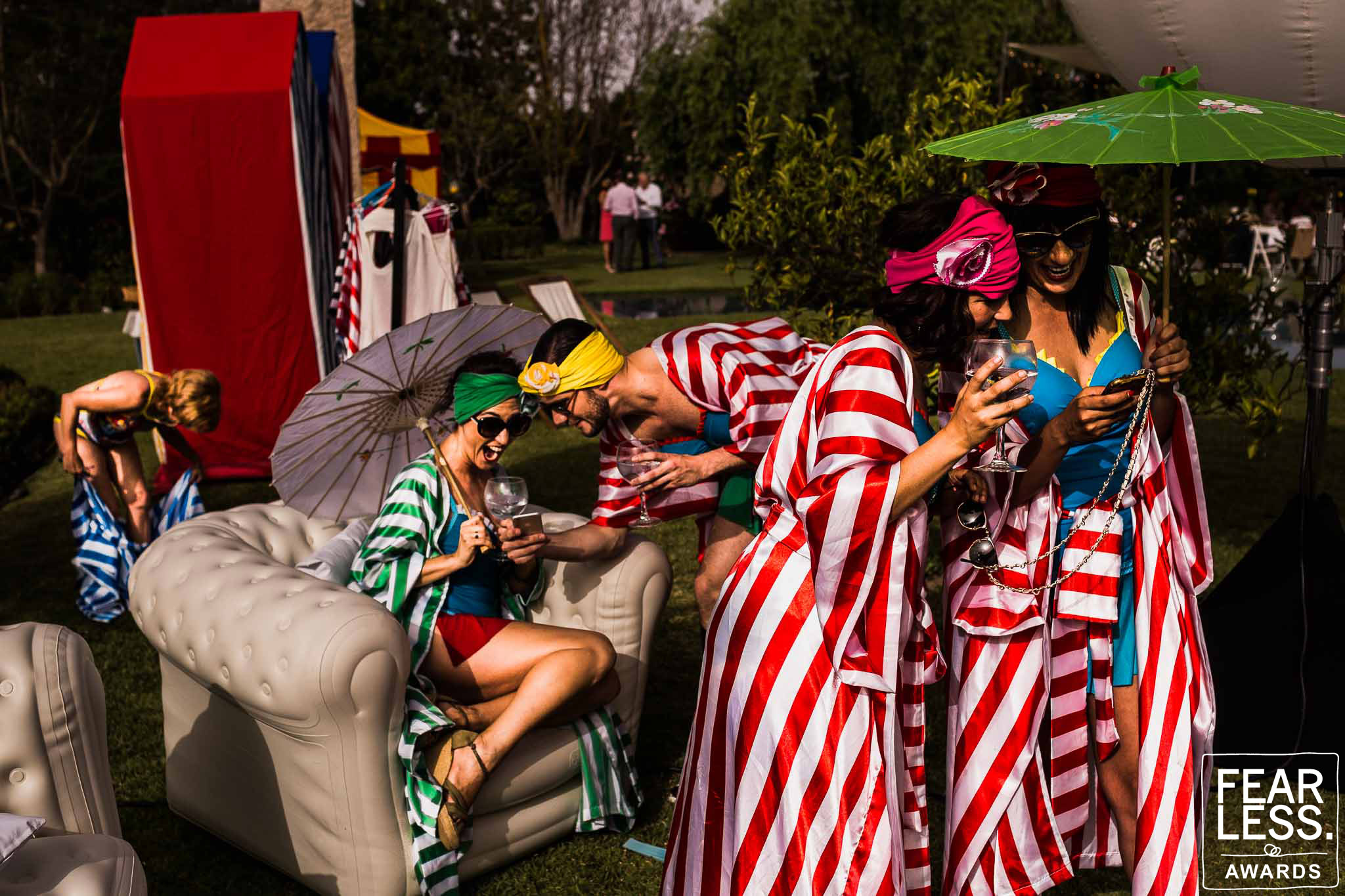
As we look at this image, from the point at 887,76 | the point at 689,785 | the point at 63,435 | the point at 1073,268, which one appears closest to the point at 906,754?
the point at 689,785

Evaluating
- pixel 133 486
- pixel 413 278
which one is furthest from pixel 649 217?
pixel 133 486

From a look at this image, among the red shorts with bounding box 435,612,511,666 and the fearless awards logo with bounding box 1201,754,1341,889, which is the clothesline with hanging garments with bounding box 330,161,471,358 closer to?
the red shorts with bounding box 435,612,511,666

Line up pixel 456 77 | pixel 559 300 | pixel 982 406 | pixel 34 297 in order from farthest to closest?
pixel 456 77 < pixel 34 297 < pixel 559 300 < pixel 982 406

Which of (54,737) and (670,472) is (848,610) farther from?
(54,737)

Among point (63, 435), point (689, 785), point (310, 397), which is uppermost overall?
point (310, 397)

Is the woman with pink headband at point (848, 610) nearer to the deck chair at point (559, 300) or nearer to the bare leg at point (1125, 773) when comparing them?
the bare leg at point (1125, 773)

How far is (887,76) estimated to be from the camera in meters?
18.7

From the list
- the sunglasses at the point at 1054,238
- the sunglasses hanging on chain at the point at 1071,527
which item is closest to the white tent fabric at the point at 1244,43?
the sunglasses at the point at 1054,238

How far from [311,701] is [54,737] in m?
0.65

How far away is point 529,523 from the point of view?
366 cm

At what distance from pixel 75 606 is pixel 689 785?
178 inches

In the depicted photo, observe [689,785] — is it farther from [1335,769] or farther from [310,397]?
[1335,769]

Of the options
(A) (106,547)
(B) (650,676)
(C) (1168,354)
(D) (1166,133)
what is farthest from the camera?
(A) (106,547)

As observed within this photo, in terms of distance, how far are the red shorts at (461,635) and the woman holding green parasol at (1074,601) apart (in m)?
1.47
